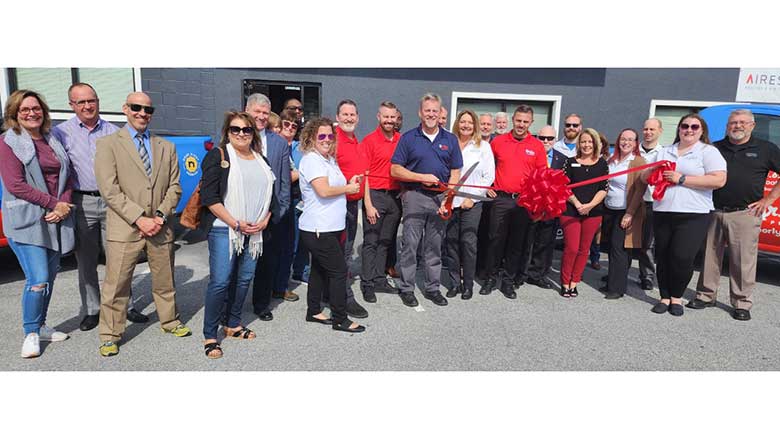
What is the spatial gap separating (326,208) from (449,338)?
56.8 inches

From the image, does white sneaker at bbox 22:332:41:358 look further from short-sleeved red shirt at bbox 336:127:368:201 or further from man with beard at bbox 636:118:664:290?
man with beard at bbox 636:118:664:290

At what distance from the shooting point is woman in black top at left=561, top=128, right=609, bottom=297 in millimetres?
4555

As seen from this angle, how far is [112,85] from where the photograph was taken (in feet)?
28.1

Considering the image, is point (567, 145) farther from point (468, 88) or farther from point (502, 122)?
point (468, 88)

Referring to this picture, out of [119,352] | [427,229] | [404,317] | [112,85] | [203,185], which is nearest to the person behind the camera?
[203,185]

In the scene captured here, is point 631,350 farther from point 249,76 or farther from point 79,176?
point 249,76

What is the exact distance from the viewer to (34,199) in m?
3.11

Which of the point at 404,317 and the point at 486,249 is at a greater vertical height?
the point at 486,249

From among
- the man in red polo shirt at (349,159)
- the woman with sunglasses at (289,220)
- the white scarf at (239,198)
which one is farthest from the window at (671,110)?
the white scarf at (239,198)

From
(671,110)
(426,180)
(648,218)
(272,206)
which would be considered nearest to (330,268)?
(272,206)

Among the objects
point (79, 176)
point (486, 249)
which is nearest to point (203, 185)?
point (79, 176)

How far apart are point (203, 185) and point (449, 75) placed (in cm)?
796

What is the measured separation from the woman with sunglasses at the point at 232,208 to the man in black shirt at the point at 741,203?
13.5 feet

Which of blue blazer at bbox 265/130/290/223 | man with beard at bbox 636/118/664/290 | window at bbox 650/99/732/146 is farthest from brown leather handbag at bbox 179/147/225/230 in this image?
window at bbox 650/99/732/146
